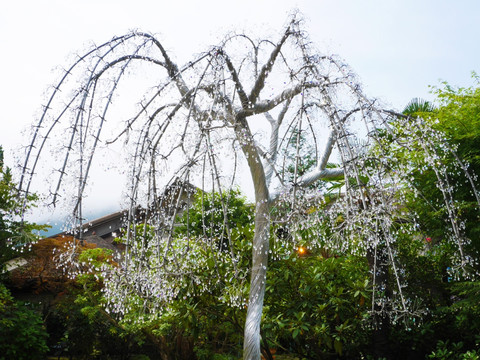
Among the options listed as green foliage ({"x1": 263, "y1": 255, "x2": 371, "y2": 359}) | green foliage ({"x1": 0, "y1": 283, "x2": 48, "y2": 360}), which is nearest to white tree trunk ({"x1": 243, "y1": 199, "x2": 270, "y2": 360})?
green foliage ({"x1": 263, "y1": 255, "x2": 371, "y2": 359})

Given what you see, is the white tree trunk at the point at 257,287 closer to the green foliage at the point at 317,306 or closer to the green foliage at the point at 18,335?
the green foliage at the point at 317,306

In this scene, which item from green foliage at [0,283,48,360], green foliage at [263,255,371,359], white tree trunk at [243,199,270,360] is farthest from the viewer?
green foliage at [0,283,48,360]

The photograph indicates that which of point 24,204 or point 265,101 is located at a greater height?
point 265,101

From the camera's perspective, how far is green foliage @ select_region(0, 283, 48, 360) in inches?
199

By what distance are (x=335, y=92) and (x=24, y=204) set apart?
206 centimetres

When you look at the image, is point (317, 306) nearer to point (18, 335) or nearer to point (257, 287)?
point (257, 287)

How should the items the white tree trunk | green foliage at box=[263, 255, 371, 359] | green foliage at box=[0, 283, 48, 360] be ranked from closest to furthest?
the white tree trunk → green foliage at box=[263, 255, 371, 359] → green foliage at box=[0, 283, 48, 360]

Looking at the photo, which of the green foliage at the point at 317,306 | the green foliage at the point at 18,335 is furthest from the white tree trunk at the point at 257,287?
the green foliage at the point at 18,335

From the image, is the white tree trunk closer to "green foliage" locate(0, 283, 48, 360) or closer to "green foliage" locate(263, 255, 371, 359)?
"green foliage" locate(263, 255, 371, 359)

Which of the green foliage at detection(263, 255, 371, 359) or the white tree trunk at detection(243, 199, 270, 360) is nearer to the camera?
the white tree trunk at detection(243, 199, 270, 360)

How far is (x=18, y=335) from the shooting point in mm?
5152

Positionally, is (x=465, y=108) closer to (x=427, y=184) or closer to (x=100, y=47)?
(x=427, y=184)

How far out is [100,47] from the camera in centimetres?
291

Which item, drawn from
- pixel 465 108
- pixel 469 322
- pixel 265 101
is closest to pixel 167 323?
pixel 265 101
